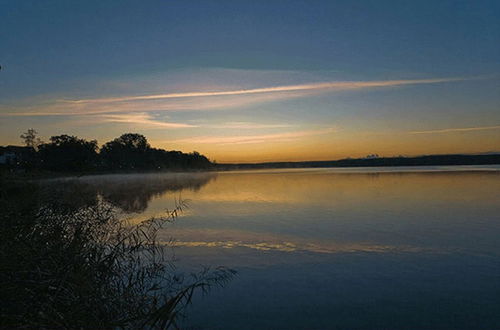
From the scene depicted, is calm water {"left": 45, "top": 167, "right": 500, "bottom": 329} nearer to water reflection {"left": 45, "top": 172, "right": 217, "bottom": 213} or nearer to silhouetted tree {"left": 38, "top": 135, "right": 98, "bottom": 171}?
water reflection {"left": 45, "top": 172, "right": 217, "bottom": 213}

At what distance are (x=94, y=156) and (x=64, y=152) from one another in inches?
616

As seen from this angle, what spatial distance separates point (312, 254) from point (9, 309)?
982 centimetres

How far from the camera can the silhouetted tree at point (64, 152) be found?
92.0m

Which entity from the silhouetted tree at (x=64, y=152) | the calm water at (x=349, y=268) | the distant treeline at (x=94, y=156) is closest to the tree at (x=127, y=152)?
the distant treeline at (x=94, y=156)

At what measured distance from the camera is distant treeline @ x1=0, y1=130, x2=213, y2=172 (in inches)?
3568

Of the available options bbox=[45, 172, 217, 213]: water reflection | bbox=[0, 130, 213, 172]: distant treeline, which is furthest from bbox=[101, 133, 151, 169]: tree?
bbox=[45, 172, 217, 213]: water reflection

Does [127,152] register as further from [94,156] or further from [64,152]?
[64,152]

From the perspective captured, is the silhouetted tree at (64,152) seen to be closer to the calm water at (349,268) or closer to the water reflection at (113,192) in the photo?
the water reflection at (113,192)

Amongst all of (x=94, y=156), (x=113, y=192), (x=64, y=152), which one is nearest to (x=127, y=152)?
(x=94, y=156)

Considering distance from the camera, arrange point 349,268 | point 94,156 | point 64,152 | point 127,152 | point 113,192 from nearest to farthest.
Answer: point 349,268 < point 113,192 < point 64,152 < point 94,156 < point 127,152

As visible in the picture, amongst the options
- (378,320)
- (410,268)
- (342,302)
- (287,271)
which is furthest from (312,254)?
(378,320)

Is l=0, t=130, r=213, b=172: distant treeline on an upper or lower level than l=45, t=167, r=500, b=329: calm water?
upper

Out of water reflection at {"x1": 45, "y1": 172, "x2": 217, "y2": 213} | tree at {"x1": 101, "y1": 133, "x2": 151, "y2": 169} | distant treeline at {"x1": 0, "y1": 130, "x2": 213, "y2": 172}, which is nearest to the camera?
water reflection at {"x1": 45, "y1": 172, "x2": 217, "y2": 213}

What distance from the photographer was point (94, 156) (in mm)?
114062
